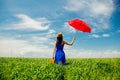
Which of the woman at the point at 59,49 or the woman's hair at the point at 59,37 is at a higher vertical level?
the woman's hair at the point at 59,37

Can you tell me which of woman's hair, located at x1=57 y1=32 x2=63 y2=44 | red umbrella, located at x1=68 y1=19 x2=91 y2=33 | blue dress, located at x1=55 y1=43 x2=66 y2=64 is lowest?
blue dress, located at x1=55 y1=43 x2=66 y2=64

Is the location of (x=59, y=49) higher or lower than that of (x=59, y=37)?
lower

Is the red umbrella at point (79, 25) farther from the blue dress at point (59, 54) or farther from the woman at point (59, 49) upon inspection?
the blue dress at point (59, 54)

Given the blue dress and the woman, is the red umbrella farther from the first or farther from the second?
the blue dress

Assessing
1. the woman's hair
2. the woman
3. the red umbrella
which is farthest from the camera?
the red umbrella

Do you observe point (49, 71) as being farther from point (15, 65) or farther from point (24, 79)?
point (15, 65)

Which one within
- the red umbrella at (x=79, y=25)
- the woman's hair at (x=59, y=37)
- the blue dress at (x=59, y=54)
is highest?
the red umbrella at (x=79, y=25)

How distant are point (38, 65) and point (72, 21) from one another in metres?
4.15

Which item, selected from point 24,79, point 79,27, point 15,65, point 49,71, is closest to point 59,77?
point 49,71

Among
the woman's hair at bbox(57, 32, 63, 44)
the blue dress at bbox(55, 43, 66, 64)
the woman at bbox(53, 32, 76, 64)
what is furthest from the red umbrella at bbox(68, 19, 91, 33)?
the blue dress at bbox(55, 43, 66, 64)

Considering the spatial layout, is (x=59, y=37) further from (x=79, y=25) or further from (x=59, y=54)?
(x=79, y=25)

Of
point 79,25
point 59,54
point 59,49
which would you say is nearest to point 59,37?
point 59,49

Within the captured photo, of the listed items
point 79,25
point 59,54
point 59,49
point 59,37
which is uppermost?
point 79,25

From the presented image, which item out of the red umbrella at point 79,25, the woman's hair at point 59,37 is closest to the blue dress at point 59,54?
the woman's hair at point 59,37
